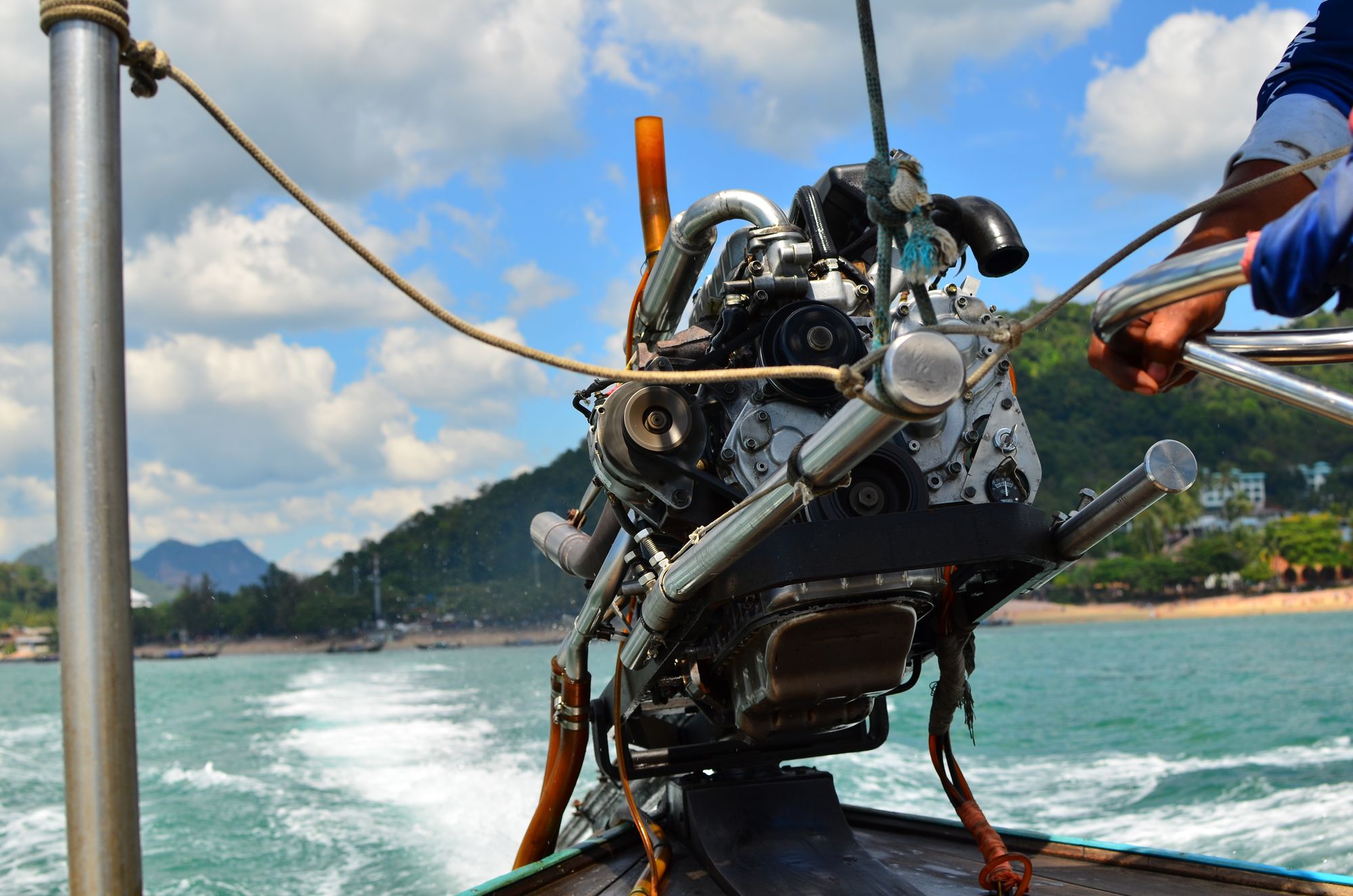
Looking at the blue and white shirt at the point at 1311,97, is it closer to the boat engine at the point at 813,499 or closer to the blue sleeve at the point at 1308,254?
the blue sleeve at the point at 1308,254

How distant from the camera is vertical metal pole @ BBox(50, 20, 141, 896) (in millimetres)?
2465

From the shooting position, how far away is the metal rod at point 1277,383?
1.90m

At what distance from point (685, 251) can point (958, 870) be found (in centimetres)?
292

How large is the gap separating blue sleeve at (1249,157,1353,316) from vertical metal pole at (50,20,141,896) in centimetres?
227

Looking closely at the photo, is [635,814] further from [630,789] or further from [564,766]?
[564,766]

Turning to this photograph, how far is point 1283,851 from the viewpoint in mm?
11125

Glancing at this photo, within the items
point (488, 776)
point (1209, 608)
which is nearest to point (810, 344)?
point (488, 776)

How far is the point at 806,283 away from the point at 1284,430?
123 m

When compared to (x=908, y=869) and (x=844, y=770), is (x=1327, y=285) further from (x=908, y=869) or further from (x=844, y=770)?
(x=844, y=770)

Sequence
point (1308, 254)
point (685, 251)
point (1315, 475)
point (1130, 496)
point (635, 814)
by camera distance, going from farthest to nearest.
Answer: point (1315, 475) → point (685, 251) → point (635, 814) → point (1130, 496) → point (1308, 254)

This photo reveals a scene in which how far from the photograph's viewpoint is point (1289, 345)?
6.60 ft

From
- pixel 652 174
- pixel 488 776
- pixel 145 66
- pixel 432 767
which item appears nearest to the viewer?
pixel 145 66

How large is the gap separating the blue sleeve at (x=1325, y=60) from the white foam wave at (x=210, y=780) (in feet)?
57.7

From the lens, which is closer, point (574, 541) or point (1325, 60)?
point (1325, 60)
